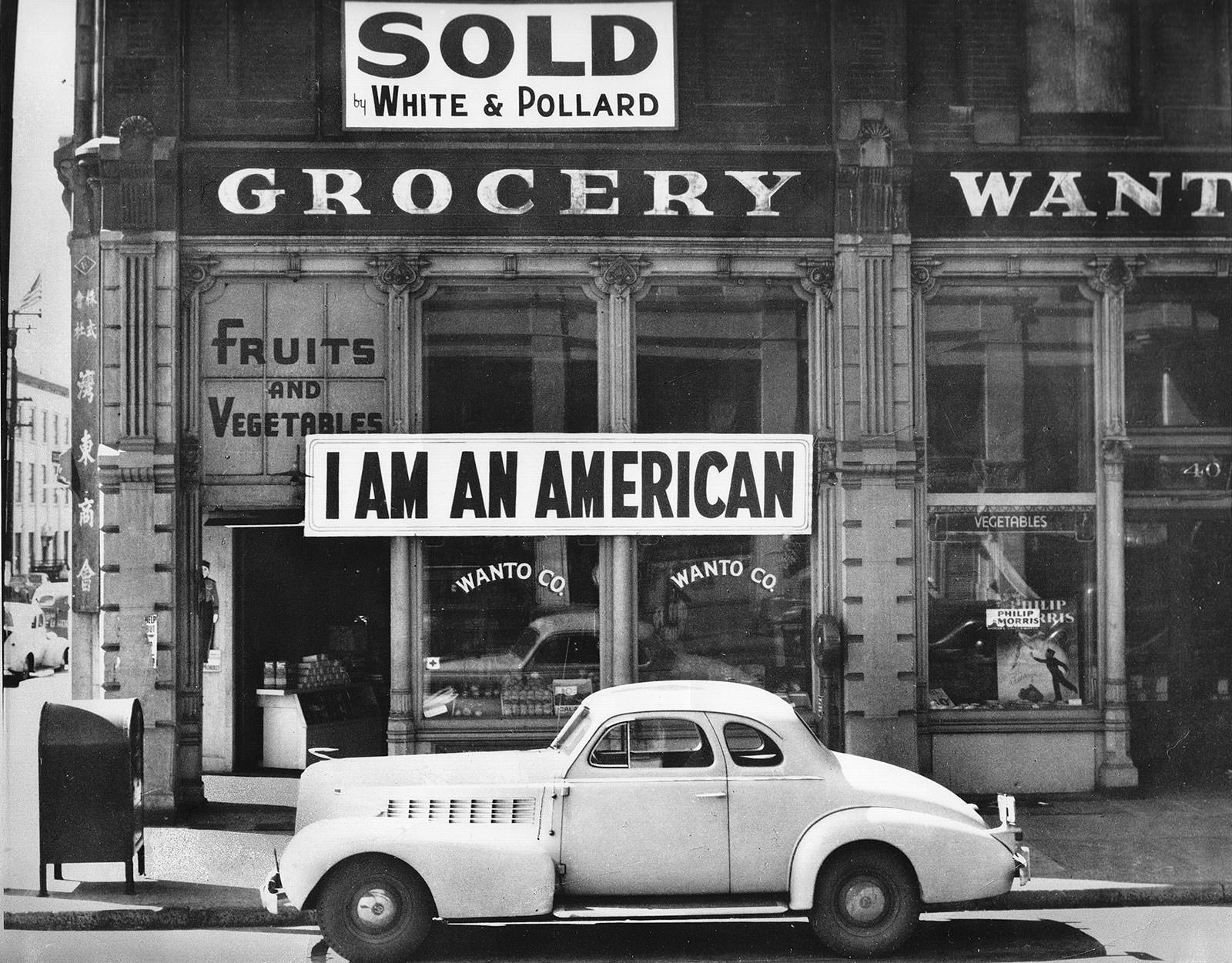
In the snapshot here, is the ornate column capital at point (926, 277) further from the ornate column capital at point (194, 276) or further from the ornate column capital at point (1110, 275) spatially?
the ornate column capital at point (194, 276)

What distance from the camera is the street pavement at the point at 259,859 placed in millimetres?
7691

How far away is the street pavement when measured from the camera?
25.2ft

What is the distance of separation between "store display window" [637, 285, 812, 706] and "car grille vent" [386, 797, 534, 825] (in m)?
3.07

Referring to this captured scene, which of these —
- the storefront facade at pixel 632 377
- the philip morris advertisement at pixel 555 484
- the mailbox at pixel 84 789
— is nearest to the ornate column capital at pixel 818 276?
the storefront facade at pixel 632 377

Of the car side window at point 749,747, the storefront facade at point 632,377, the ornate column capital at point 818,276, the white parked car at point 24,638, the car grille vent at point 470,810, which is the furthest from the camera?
the ornate column capital at point 818,276

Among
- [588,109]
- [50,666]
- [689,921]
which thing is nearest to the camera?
[689,921]

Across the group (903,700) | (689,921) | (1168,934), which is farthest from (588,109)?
(1168,934)

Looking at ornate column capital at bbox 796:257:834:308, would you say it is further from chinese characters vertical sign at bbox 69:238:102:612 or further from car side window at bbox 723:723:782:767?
chinese characters vertical sign at bbox 69:238:102:612

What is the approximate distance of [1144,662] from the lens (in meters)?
10.4

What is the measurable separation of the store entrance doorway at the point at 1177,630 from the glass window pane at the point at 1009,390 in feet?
3.18

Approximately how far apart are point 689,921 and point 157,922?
3.48 meters

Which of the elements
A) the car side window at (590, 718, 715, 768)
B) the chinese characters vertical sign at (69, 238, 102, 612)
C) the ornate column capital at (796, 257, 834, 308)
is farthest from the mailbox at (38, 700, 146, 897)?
the ornate column capital at (796, 257, 834, 308)

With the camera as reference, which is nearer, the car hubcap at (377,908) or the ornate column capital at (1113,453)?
the car hubcap at (377,908)

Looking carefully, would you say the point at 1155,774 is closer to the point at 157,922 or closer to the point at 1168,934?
the point at 1168,934
